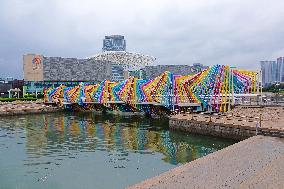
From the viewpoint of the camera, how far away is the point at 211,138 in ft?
74.7

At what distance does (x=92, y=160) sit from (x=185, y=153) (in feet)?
17.9

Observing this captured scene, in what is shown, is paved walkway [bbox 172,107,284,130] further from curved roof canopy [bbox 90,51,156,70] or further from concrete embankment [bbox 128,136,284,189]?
curved roof canopy [bbox 90,51,156,70]

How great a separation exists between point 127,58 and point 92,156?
14092 centimetres

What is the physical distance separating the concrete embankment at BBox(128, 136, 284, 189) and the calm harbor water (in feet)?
11.5

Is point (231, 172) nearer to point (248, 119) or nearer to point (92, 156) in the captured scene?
point (92, 156)

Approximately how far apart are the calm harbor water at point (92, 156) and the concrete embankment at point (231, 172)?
350cm

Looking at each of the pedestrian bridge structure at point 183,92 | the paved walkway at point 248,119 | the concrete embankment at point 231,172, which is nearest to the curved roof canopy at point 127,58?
the pedestrian bridge structure at point 183,92

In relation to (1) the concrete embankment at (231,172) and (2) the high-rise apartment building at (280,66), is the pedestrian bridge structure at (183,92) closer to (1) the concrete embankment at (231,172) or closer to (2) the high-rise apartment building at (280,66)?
(1) the concrete embankment at (231,172)

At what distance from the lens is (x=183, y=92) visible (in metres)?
35.0

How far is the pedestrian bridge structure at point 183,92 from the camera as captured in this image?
3288 centimetres

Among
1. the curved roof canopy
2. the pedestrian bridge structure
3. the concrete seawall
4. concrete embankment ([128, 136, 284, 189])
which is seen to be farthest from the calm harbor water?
the curved roof canopy

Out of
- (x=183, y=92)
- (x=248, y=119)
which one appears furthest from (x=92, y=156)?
(x=183, y=92)

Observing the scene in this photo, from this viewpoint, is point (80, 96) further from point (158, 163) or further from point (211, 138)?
point (158, 163)

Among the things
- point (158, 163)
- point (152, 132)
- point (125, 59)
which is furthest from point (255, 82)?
point (125, 59)
